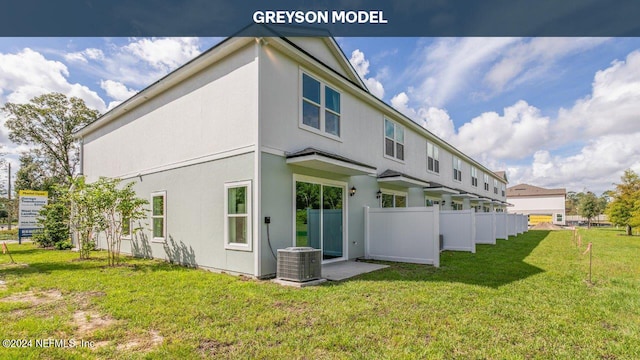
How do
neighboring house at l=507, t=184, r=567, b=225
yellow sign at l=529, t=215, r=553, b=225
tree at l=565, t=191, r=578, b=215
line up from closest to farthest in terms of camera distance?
1. yellow sign at l=529, t=215, r=553, b=225
2. neighboring house at l=507, t=184, r=567, b=225
3. tree at l=565, t=191, r=578, b=215

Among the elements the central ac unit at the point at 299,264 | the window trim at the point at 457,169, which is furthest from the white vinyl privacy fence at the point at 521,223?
the central ac unit at the point at 299,264

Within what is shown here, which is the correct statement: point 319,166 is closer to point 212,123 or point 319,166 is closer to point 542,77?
point 212,123

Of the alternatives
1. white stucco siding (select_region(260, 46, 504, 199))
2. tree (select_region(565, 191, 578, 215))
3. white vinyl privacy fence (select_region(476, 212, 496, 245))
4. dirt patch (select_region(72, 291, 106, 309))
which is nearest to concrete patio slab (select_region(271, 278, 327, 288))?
white stucco siding (select_region(260, 46, 504, 199))

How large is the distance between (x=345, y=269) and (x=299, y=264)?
7.44 ft

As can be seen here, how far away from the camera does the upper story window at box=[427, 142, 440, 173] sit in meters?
17.9

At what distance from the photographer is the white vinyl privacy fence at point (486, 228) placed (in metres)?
16.8

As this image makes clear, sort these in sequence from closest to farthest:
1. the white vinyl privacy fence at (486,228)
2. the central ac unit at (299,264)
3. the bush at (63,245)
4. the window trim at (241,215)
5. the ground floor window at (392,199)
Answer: the central ac unit at (299,264) → the window trim at (241,215) → the ground floor window at (392,199) → the bush at (63,245) → the white vinyl privacy fence at (486,228)

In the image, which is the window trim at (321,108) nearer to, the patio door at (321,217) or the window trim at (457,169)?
the patio door at (321,217)

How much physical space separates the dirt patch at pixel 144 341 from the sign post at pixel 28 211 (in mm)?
17836

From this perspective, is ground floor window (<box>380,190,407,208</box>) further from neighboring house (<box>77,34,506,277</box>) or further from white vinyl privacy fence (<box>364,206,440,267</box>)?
white vinyl privacy fence (<box>364,206,440,267</box>)

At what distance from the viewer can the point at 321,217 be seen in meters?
9.45

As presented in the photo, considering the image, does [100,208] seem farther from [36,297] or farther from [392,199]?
[392,199]

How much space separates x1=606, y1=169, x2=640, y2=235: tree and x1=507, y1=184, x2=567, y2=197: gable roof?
96.5 feet
